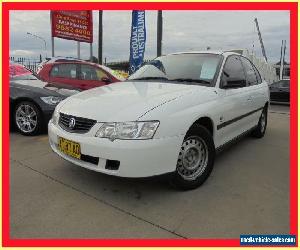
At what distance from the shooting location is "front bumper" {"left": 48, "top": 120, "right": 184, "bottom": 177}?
112 inches

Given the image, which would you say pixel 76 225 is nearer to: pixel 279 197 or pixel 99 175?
pixel 99 175

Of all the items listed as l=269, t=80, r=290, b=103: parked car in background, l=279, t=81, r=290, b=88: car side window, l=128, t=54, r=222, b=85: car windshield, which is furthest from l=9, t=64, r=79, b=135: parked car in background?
l=279, t=81, r=290, b=88: car side window

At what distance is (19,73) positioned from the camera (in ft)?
21.5

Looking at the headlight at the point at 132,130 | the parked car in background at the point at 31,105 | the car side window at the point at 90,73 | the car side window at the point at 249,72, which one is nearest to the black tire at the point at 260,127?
the car side window at the point at 249,72

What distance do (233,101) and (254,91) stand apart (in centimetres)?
111

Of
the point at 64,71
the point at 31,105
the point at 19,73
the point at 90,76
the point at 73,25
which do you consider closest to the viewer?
the point at 31,105

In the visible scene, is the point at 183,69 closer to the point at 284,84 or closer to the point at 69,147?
the point at 69,147

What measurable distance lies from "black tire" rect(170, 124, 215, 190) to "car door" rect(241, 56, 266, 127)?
62.7 inches

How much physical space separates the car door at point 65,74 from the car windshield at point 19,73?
1.19 meters

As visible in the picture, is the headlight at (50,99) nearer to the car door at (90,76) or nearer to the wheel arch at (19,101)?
the wheel arch at (19,101)

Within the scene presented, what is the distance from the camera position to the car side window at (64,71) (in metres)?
8.11

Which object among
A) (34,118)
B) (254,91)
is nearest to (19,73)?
(34,118)

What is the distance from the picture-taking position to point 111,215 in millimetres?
2869

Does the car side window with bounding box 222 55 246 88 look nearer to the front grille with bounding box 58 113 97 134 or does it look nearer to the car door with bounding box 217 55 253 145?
the car door with bounding box 217 55 253 145
